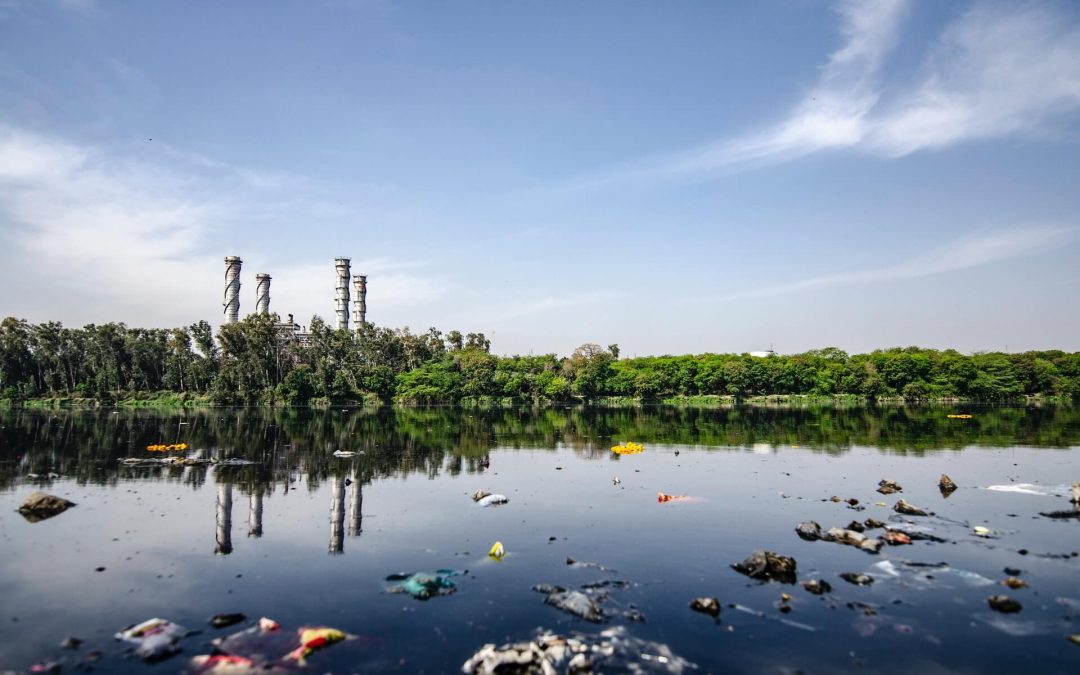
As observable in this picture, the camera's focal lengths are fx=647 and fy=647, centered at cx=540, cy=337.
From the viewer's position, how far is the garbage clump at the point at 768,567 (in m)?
15.7

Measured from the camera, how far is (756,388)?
354ft

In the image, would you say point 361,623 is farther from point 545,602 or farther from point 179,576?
point 179,576

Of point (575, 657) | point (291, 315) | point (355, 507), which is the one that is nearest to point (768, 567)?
point (575, 657)

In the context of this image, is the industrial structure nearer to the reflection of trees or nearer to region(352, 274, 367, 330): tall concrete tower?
region(352, 274, 367, 330): tall concrete tower

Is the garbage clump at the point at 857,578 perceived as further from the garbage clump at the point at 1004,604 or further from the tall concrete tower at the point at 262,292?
the tall concrete tower at the point at 262,292

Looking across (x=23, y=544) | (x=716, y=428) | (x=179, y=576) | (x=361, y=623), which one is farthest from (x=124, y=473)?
(x=716, y=428)

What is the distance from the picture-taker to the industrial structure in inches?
5340

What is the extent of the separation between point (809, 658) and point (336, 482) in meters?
21.7

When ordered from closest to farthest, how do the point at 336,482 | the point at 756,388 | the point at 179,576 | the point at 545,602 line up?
the point at 545,602 → the point at 179,576 → the point at 336,482 → the point at 756,388

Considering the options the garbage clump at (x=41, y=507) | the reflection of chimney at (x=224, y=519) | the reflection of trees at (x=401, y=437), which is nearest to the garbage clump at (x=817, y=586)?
the reflection of chimney at (x=224, y=519)

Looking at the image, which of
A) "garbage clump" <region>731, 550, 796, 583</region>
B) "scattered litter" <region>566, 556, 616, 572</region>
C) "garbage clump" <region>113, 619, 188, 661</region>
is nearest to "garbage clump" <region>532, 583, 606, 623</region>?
"scattered litter" <region>566, 556, 616, 572</region>

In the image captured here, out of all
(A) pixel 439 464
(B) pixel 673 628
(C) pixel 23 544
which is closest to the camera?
(B) pixel 673 628

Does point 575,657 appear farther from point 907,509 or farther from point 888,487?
point 888,487

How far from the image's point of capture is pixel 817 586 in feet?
48.4
